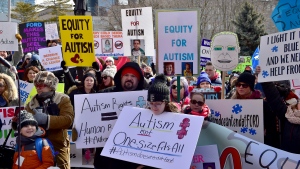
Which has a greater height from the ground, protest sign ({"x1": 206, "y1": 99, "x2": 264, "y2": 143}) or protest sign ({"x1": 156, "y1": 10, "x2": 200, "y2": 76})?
protest sign ({"x1": 156, "y1": 10, "x2": 200, "y2": 76})

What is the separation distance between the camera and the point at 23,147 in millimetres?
5039

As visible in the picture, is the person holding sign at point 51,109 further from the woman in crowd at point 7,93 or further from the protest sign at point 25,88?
the protest sign at point 25,88

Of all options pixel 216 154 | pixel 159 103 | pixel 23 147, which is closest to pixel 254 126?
pixel 216 154

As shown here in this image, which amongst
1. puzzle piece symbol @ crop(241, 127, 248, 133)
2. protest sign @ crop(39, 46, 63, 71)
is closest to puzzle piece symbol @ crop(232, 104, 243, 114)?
puzzle piece symbol @ crop(241, 127, 248, 133)

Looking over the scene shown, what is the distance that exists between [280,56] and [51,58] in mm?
6102

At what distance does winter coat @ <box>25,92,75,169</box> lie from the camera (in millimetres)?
5227

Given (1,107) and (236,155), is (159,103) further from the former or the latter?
(1,107)

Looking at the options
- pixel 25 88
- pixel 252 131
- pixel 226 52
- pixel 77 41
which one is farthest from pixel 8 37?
pixel 252 131

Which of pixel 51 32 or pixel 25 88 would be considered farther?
pixel 51 32

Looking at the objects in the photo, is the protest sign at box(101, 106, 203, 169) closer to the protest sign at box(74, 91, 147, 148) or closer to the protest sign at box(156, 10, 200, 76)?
the protest sign at box(74, 91, 147, 148)

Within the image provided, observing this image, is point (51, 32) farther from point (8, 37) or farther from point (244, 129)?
point (244, 129)

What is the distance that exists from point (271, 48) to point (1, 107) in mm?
3673

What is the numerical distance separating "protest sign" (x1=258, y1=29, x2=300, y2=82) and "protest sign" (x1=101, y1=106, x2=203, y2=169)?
1551 millimetres

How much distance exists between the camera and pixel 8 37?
9531 millimetres
